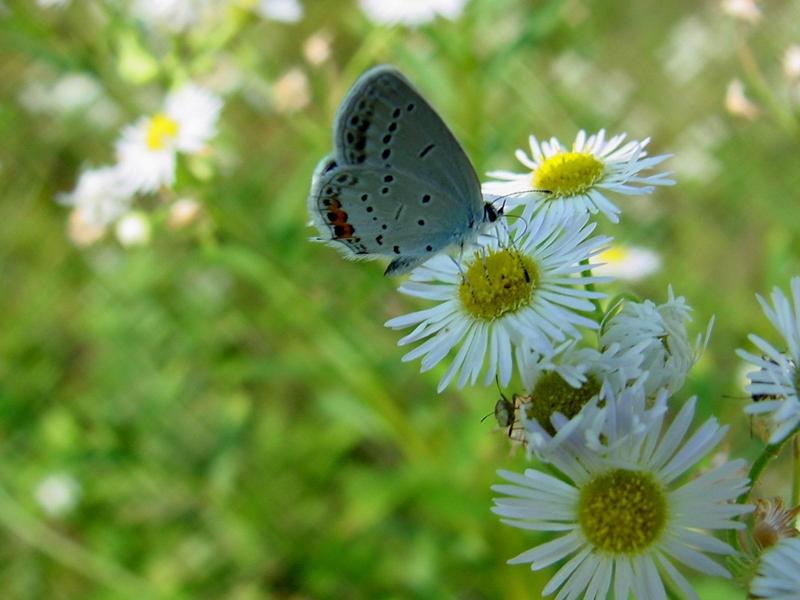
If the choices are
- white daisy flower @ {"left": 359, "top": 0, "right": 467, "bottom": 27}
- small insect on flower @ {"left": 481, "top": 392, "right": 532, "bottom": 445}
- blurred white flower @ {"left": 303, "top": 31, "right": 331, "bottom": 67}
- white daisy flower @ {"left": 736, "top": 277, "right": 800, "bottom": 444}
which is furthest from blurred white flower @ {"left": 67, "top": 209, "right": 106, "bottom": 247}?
white daisy flower @ {"left": 736, "top": 277, "right": 800, "bottom": 444}

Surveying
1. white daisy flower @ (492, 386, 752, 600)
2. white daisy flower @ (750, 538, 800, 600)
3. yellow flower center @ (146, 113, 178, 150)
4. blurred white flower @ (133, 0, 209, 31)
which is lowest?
white daisy flower @ (750, 538, 800, 600)

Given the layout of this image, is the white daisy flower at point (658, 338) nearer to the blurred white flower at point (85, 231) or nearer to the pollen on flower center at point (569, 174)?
the pollen on flower center at point (569, 174)

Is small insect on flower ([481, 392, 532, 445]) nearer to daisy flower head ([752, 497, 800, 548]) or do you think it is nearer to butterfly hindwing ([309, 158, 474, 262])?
daisy flower head ([752, 497, 800, 548])

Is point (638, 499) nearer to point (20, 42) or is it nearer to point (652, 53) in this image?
point (20, 42)

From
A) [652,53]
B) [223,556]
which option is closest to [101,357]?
[223,556]

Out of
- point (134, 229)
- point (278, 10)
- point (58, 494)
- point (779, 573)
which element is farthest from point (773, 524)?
point (58, 494)

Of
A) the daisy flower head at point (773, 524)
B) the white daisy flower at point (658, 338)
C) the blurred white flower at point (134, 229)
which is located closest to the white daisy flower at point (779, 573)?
Answer: the daisy flower head at point (773, 524)
